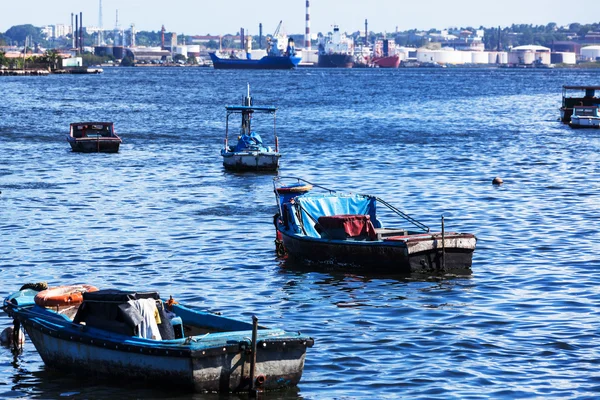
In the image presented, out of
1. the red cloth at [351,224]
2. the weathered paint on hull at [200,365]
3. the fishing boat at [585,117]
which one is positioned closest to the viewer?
the weathered paint on hull at [200,365]

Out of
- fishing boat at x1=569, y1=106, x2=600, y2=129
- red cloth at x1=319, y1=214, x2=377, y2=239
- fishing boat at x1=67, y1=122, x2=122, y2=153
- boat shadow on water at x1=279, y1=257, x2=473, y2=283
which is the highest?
fishing boat at x1=569, y1=106, x2=600, y2=129

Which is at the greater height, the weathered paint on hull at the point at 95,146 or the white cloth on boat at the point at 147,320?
the weathered paint on hull at the point at 95,146

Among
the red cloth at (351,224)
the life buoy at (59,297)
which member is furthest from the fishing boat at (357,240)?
the life buoy at (59,297)

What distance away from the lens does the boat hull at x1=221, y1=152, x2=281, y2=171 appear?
179ft

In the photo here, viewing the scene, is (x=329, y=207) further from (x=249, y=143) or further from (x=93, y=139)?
(x=93, y=139)

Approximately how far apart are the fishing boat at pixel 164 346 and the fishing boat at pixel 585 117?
239 ft

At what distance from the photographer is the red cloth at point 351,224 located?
100ft

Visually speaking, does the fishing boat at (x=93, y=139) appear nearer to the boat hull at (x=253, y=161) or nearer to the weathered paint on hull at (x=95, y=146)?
the weathered paint on hull at (x=95, y=146)

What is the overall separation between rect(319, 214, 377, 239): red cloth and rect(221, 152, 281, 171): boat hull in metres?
24.1

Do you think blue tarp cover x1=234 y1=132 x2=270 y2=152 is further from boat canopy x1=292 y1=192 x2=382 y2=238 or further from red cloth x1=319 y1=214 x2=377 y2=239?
red cloth x1=319 y1=214 x2=377 y2=239

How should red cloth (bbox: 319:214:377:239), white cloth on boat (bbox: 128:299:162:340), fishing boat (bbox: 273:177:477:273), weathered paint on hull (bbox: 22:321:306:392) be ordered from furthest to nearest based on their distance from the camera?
red cloth (bbox: 319:214:377:239) < fishing boat (bbox: 273:177:477:273) < white cloth on boat (bbox: 128:299:162:340) < weathered paint on hull (bbox: 22:321:306:392)

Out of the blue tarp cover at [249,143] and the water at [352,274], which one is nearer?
the water at [352,274]

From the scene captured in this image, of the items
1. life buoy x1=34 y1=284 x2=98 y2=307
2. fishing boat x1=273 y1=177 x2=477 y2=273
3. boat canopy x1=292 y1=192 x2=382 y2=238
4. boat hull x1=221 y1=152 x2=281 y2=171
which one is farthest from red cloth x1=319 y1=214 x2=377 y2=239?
boat hull x1=221 y1=152 x2=281 y2=171

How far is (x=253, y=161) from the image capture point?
54.6 metres
